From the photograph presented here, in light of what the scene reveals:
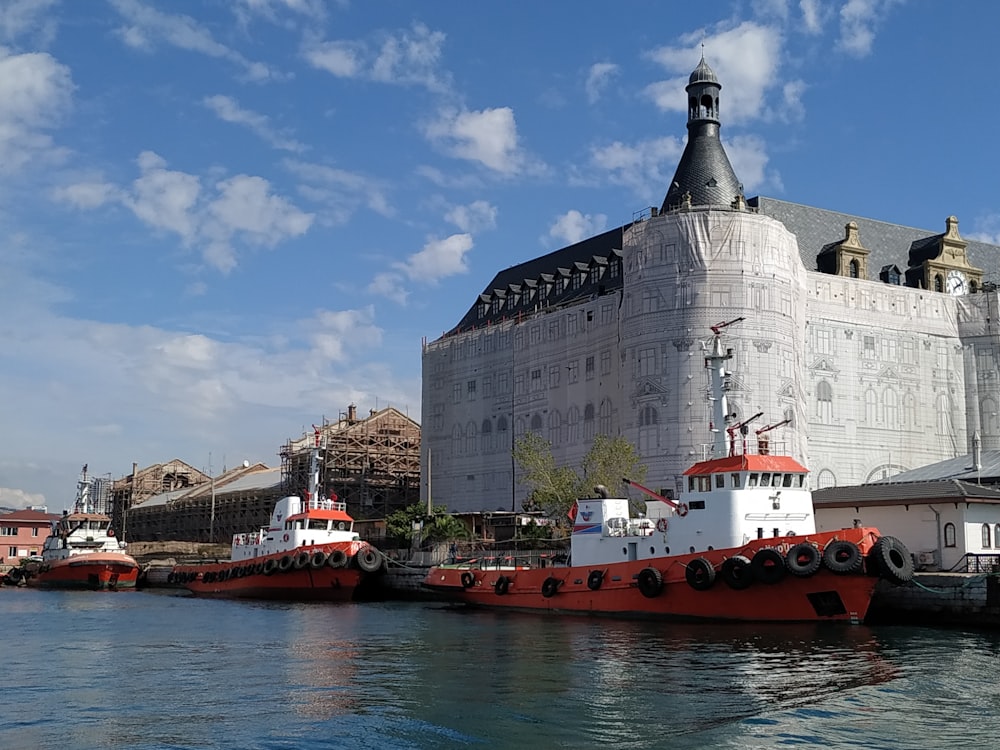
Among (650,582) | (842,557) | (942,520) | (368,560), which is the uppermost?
(942,520)

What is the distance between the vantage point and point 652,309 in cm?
6556

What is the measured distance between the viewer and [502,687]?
23859 mm

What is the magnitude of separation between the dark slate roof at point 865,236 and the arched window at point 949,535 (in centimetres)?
3551

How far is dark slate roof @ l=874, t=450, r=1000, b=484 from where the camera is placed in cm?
5009

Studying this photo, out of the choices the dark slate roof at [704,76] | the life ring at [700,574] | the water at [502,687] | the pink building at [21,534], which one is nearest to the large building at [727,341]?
the dark slate roof at [704,76]

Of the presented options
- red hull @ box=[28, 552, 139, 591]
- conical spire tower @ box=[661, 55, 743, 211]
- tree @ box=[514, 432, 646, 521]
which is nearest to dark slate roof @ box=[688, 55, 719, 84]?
conical spire tower @ box=[661, 55, 743, 211]

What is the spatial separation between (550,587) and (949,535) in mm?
15325

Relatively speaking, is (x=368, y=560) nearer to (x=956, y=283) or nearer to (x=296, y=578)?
(x=296, y=578)

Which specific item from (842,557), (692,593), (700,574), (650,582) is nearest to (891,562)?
(842,557)

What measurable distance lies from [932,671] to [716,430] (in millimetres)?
15599

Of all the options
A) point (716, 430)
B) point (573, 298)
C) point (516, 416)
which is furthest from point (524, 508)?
point (716, 430)

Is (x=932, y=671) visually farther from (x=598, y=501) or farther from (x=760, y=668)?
(x=598, y=501)

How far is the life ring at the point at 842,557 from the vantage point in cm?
3325

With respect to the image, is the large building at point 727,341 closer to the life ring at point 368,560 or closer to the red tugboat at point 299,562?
the life ring at point 368,560
